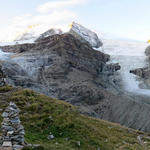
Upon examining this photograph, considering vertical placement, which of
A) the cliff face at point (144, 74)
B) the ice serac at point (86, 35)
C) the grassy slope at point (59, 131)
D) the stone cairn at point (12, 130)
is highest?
the ice serac at point (86, 35)

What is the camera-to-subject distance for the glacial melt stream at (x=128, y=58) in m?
71.9

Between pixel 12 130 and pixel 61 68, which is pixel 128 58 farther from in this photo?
pixel 12 130

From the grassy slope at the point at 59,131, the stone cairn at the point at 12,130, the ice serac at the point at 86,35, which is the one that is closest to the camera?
the stone cairn at the point at 12,130

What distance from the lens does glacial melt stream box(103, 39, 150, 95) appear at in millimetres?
71869

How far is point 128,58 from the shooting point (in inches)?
3383

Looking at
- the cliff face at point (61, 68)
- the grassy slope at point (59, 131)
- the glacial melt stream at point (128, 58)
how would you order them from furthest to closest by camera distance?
the glacial melt stream at point (128, 58)
the cliff face at point (61, 68)
the grassy slope at point (59, 131)

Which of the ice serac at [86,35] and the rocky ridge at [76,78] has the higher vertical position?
the ice serac at [86,35]

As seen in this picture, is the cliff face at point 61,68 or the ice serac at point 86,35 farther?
the ice serac at point 86,35

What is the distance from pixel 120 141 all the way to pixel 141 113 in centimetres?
3427

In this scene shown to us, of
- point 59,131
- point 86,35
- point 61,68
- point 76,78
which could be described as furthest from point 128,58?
point 59,131

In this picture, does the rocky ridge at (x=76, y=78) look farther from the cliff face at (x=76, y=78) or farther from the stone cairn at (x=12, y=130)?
the stone cairn at (x=12, y=130)

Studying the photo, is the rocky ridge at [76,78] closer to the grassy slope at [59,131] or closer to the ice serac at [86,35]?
the ice serac at [86,35]

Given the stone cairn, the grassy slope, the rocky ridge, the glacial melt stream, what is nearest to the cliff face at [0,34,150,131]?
the rocky ridge

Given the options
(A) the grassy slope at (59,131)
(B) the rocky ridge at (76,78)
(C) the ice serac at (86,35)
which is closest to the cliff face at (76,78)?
(B) the rocky ridge at (76,78)
